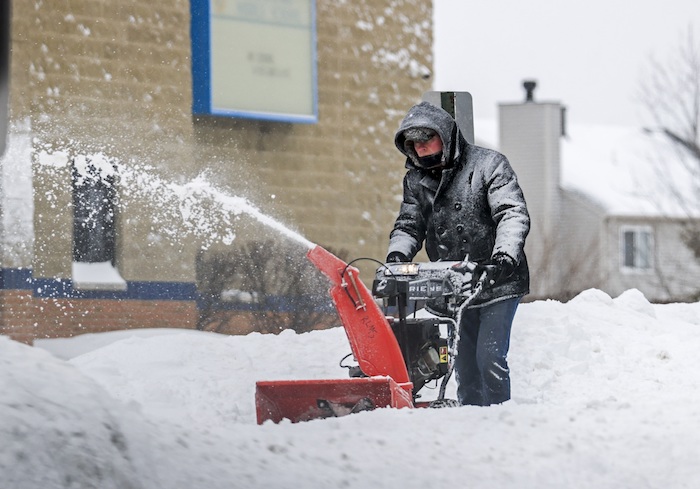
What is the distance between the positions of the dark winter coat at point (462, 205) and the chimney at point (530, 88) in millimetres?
31667

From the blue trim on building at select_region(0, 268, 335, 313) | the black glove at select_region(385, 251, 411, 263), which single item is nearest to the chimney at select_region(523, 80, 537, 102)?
the blue trim on building at select_region(0, 268, 335, 313)

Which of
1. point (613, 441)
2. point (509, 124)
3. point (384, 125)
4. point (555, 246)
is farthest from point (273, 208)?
point (509, 124)

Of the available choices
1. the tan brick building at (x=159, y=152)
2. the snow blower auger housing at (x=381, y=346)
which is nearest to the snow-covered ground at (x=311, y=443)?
the snow blower auger housing at (x=381, y=346)

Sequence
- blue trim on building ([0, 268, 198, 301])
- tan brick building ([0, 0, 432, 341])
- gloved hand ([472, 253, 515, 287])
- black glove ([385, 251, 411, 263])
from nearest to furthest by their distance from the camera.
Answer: gloved hand ([472, 253, 515, 287])
black glove ([385, 251, 411, 263])
blue trim on building ([0, 268, 198, 301])
tan brick building ([0, 0, 432, 341])

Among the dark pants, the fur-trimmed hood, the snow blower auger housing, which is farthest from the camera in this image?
the dark pants

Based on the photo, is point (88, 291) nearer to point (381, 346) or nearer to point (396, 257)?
point (396, 257)

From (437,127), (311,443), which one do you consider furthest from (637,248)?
(311,443)

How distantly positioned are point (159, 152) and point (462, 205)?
30.1ft

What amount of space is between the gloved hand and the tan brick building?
27.8 feet

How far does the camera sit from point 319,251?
26.2 ft

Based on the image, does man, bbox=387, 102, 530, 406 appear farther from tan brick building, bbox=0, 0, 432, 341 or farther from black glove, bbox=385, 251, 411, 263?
tan brick building, bbox=0, 0, 432, 341

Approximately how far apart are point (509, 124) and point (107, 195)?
24121mm

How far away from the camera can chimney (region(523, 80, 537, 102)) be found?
3962cm

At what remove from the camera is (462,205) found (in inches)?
324
